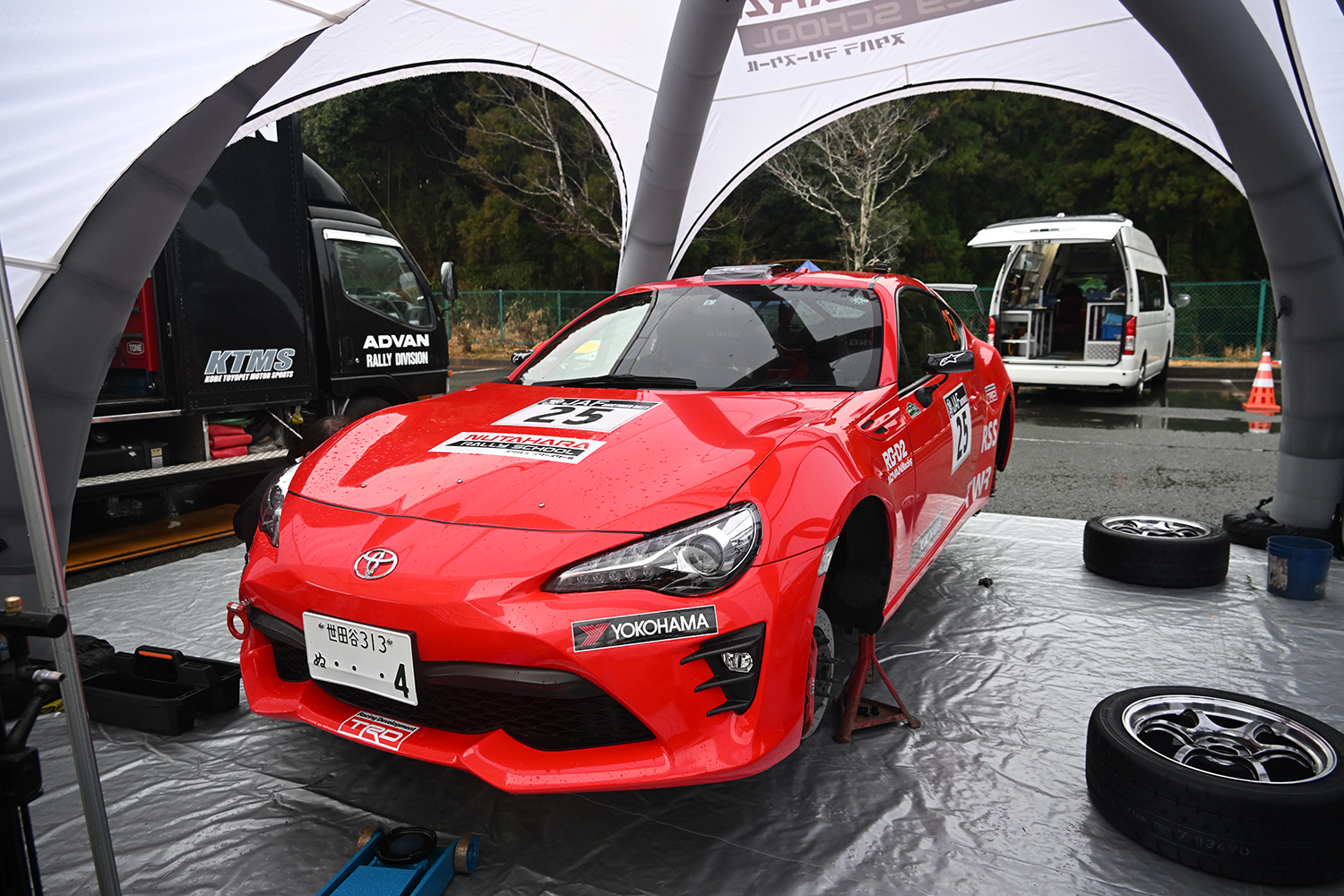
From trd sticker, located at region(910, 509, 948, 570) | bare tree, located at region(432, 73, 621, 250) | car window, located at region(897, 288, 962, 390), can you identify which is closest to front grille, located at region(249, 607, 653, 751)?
trd sticker, located at region(910, 509, 948, 570)

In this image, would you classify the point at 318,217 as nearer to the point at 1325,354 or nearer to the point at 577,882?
the point at 577,882

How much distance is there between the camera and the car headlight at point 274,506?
99.2 inches

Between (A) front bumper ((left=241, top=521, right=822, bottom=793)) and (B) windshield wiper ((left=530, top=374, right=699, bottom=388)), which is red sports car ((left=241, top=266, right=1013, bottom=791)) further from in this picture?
(B) windshield wiper ((left=530, top=374, right=699, bottom=388))

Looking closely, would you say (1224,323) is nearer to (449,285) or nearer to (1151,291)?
(1151,291)

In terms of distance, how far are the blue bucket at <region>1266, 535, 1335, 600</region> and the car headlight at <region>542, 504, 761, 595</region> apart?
342 cm

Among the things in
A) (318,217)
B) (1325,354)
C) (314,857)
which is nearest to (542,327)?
(318,217)

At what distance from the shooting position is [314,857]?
224 cm

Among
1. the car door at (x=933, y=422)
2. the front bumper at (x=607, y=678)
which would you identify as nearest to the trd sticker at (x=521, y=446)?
the front bumper at (x=607, y=678)

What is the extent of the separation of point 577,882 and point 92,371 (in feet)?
8.62

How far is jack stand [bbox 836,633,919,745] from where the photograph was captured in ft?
9.37

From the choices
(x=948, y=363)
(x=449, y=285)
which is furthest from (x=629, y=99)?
(x=948, y=363)

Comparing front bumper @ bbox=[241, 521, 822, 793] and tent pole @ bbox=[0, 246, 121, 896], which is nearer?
tent pole @ bbox=[0, 246, 121, 896]

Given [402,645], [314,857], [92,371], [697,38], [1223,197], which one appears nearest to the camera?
[402,645]

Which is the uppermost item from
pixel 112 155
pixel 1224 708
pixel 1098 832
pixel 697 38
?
pixel 697 38
